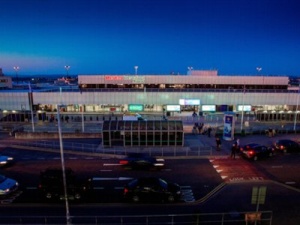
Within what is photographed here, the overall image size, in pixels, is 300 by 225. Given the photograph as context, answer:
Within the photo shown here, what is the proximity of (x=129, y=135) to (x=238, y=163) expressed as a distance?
12.0m

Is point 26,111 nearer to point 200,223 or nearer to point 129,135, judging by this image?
point 129,135

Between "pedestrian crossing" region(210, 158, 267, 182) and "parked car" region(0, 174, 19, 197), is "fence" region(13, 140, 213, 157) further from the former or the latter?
"parked car" region(0, 174, 19, 197)

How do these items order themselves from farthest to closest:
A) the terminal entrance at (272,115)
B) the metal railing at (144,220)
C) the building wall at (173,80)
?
the building wall at (173,80) → the terminal entrance at (272,115) → the metal railing at (144,220)

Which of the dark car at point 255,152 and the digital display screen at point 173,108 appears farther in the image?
the digital display screen at point 173,108

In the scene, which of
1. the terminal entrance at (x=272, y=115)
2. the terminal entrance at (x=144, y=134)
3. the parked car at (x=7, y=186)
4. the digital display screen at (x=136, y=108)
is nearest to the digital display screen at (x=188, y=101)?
the digital display screen at (x=136, y=108)

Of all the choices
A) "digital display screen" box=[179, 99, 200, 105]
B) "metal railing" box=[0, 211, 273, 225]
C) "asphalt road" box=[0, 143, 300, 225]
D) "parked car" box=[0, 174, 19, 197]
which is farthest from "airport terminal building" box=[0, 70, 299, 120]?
"metal railing" box=[0, 211, 273, 225]

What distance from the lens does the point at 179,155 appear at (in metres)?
26.6

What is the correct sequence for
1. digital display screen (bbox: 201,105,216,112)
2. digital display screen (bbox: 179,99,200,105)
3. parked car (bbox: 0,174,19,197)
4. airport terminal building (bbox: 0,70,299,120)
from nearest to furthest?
parked car (bbox: 0,174,19,197) < airport terminal building (bbox: 0,70,299,120) < digital display screen (bbox: 179,99,200,105) < digital display screen (bbox: 201,105,216,112)

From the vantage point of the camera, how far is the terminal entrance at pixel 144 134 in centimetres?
2911

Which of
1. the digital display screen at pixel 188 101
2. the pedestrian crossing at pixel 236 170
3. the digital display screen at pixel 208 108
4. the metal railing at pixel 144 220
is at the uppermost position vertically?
the digital display screen at pixel 188 101

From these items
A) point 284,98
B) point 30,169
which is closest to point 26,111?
point 30,169

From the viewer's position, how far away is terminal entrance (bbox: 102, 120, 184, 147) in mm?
29109

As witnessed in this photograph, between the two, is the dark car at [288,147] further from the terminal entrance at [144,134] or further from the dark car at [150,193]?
the dark car at [150,193]

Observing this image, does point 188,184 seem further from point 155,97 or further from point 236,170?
point 155,97
